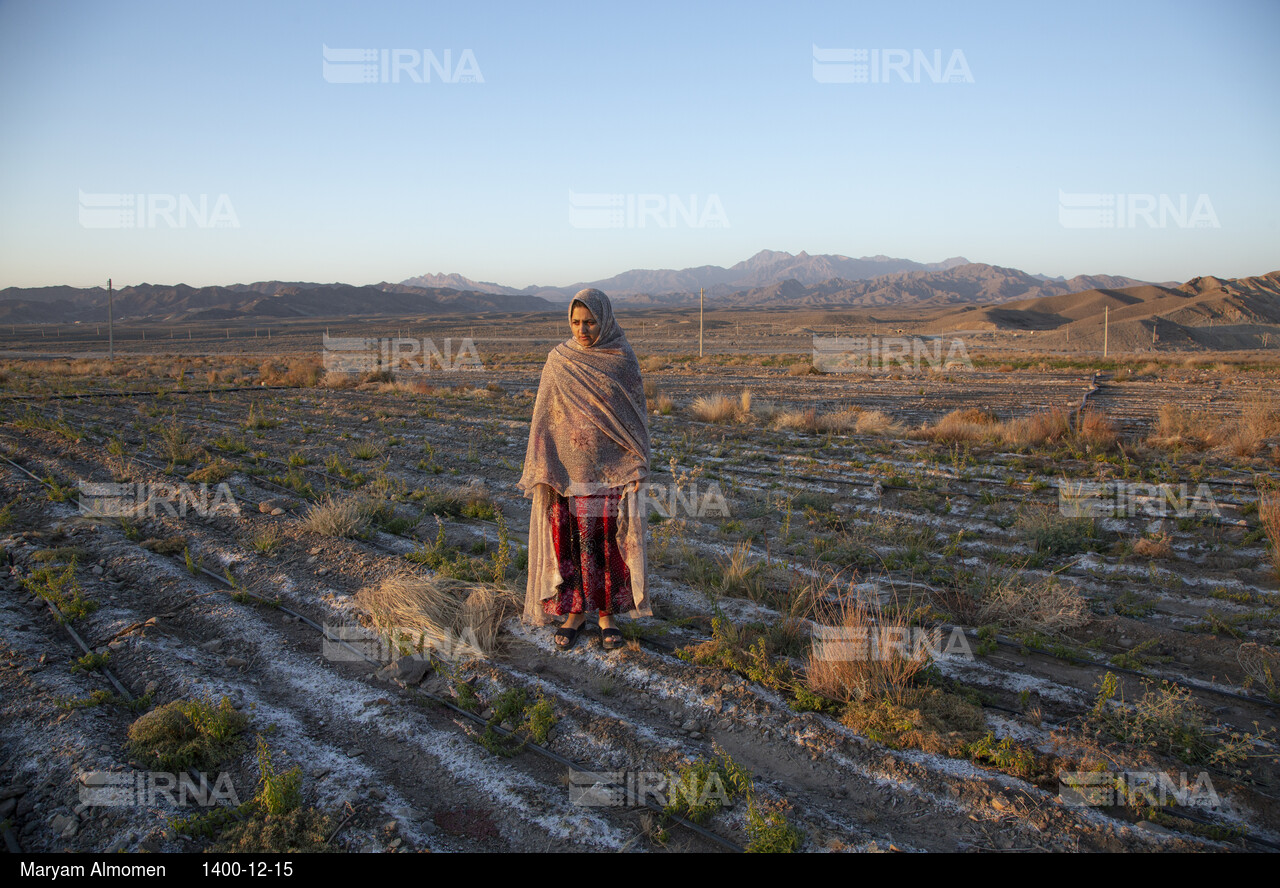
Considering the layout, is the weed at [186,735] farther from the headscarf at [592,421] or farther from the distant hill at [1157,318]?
the distant hill at [1157,318]

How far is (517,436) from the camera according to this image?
12906 millimetres

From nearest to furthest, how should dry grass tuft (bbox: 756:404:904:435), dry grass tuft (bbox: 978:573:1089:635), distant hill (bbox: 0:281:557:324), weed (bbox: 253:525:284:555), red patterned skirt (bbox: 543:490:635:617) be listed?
1. red patterned skirt (bbox: 543:490:635:617)
2. dry grass tuft (bbox: 978:573:1089:635)
3. weed (bbox: 253:525:284:555)
4. dry grass tuft (bbox: 756:404:904:435)
5. distant hill (bbox: 0:281:557:324)

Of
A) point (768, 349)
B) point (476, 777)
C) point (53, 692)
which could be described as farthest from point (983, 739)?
point (768, 349)

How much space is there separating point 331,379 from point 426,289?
6460 inches

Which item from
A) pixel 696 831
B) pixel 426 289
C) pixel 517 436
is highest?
pixel 426 289

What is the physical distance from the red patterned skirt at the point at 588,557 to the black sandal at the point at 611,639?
13 cm

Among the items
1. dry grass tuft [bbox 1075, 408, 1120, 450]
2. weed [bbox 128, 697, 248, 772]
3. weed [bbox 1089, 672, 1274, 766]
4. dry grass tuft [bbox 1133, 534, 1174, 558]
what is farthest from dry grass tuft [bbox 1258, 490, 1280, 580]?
weed [bbox 128, 697, 248, 772]

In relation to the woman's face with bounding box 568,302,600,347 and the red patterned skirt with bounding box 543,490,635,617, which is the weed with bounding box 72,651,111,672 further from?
the woman's face with bounding box 568,302,600,347

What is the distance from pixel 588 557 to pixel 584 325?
155 cm

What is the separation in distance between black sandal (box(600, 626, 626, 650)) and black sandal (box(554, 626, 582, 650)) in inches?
7.8

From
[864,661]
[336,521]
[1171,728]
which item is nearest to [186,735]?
[336,521]

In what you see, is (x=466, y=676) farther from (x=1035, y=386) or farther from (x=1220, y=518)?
(x=1035, y=386)

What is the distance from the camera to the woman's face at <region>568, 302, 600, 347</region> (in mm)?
4258

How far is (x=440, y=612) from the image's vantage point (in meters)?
4.84
